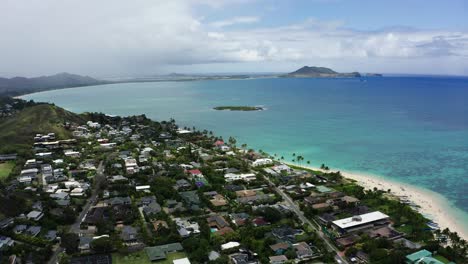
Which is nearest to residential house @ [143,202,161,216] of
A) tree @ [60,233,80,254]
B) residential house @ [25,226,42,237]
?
tree @ [60,233,80,254]

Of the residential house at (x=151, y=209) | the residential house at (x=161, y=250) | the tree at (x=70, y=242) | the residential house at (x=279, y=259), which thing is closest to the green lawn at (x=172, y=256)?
the residential house at (x=161, y=250)

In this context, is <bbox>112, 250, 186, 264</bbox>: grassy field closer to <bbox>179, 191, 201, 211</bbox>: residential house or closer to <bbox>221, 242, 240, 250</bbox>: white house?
<bbox>221, 242, 240, 250</bbox>: white house

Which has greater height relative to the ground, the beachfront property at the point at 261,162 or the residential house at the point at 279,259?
the beachfront property at the point at 261,162

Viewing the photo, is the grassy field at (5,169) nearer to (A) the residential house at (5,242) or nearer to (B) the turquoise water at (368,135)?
(A) the residential house at (5,242)

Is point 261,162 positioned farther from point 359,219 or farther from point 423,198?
point 423,198

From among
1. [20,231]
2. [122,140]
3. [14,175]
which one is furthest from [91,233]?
[122,140]

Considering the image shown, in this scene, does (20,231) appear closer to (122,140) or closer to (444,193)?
(122,140)

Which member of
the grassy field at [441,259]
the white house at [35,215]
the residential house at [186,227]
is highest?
the white house at [35,215]
